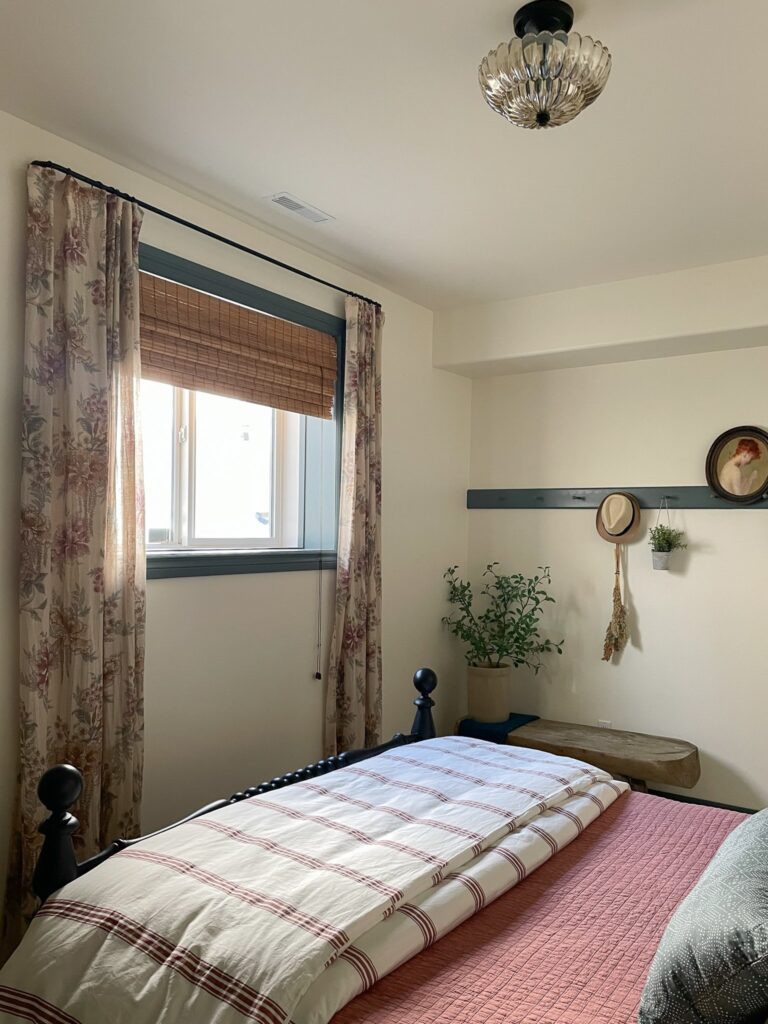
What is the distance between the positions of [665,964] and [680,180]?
239 centimetres

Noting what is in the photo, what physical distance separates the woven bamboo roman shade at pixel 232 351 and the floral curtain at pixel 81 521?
0.56 feet

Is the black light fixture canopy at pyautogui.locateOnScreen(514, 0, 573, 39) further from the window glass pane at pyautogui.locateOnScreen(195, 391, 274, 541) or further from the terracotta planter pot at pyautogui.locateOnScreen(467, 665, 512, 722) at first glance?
the terracotta planter pot at pyautogui.locateOnScreen(467, 665, 512, 722)

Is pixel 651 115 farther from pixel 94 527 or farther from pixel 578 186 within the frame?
pixel 94 527

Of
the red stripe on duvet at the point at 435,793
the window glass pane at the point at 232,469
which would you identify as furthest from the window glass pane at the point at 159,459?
the red stripe on duvet at the point at 435,793

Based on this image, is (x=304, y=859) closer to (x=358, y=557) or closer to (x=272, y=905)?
(x=272, y=905)

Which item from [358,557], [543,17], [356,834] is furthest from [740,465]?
[356,834]

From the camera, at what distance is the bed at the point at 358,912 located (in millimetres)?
1335

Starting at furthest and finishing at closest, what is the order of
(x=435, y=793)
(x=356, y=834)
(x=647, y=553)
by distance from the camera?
(x=647, y=553), (x=435, y=793), (x=356, y=834)

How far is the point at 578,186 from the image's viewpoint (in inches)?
109

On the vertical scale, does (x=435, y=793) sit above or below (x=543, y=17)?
below

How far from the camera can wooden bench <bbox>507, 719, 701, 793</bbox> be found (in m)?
3.49

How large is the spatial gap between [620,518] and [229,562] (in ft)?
6.61

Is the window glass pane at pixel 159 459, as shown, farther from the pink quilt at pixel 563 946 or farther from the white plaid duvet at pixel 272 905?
the pink quilt at pixel 563 946

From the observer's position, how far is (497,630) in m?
4.36
